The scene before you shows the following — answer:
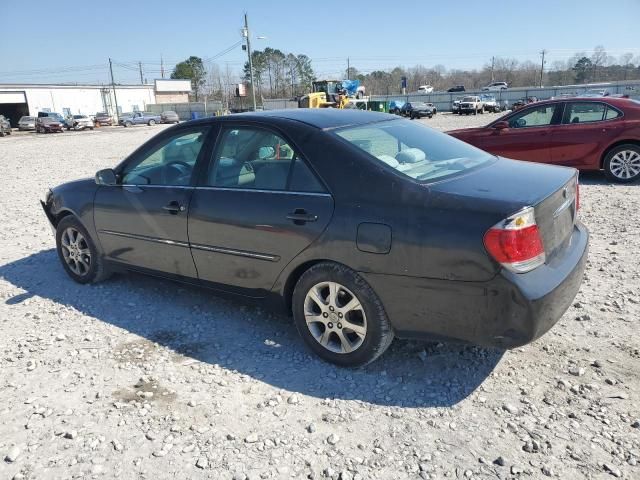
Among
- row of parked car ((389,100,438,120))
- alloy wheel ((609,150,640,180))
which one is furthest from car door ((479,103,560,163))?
row of parked car ((389,100,438,120))

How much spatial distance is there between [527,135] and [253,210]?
711 centimetres

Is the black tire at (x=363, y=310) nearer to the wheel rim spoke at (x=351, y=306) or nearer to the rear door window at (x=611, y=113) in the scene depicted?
the wheel rim spoke at (x=351, y=306)

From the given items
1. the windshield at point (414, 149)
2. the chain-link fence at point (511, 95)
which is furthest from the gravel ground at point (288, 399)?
the chain-link fence at point (511, 95)

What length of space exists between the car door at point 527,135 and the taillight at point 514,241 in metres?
6.95

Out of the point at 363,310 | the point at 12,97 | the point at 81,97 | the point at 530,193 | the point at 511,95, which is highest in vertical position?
the point at 12,97

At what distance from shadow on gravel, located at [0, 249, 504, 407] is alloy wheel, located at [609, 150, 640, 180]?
266 inches

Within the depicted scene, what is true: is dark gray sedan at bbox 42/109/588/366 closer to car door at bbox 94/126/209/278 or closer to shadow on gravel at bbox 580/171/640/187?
car door at bbox 94/126/209/278

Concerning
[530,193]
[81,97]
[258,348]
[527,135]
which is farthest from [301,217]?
[81,97]

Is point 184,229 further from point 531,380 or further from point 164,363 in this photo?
point 531,380

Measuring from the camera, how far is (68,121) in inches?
1966

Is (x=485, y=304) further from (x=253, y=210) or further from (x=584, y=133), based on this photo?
(x=584, y=133)

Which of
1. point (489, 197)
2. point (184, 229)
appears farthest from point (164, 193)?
point (489, 197)

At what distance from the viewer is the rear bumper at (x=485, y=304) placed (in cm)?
273

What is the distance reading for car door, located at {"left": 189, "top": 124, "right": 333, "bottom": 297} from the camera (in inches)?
132
